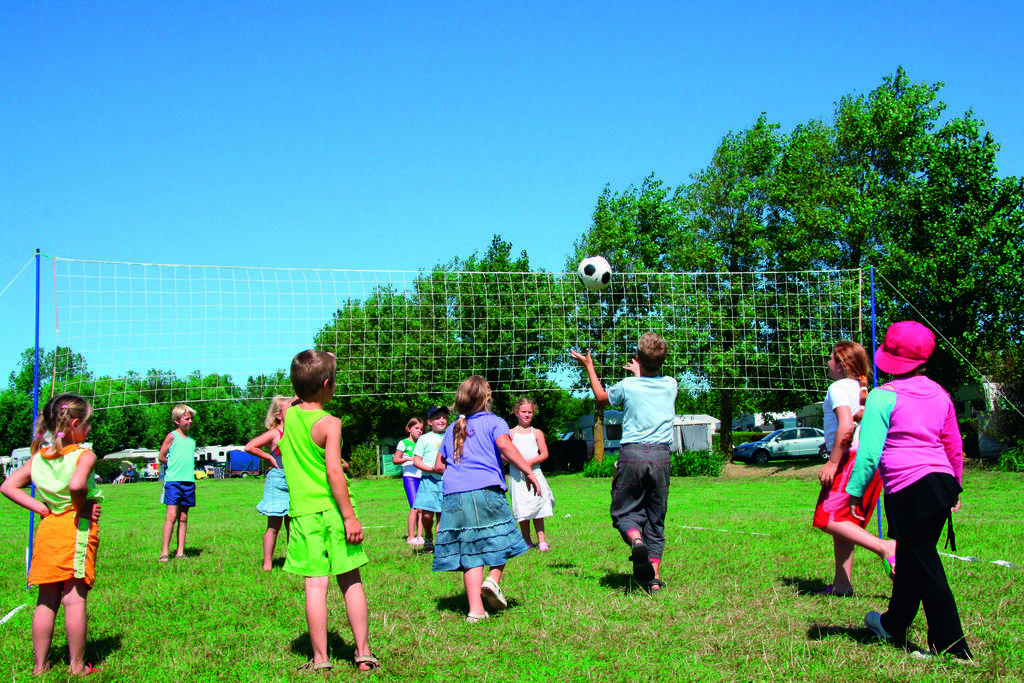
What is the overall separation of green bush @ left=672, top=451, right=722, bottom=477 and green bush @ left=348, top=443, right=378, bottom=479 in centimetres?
1449

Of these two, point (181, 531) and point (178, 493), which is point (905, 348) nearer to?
point (178, 493)

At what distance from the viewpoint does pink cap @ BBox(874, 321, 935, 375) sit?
3.73 metres

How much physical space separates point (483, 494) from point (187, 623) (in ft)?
6.54

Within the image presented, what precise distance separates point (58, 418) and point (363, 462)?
3134cm

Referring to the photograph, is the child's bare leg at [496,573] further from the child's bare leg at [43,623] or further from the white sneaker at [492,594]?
the child's bare leg at [43,623]

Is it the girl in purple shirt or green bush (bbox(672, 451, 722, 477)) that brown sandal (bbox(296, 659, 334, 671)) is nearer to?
the girl in purple shirt

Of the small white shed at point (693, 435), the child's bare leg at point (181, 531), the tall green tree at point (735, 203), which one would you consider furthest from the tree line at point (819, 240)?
the child's bare leg at point (181, 531)

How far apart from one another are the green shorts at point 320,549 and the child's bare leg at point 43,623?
1108 millimetres

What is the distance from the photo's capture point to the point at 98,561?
25.5 ft

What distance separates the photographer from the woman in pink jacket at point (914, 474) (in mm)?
Result: 3492

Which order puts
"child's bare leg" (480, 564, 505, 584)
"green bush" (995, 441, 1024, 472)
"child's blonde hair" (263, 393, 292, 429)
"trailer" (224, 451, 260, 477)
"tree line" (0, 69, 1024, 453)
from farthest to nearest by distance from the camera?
"trailer" (224, 451, 260, 477) → "tree line" (0, 69, 1024, 453) → "green bush" (995, 441, 1024, 472) → "child's blonde hair" (263, 393, 292, 429) → "child's bare leg" (480, 564, 505, 584)

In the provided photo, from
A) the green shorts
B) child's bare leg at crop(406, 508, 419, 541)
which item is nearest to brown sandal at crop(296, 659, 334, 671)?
the green shorts

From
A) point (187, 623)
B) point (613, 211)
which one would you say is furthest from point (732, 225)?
point (187, 623)

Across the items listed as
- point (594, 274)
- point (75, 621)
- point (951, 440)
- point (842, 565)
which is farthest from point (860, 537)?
point (594, 274)
